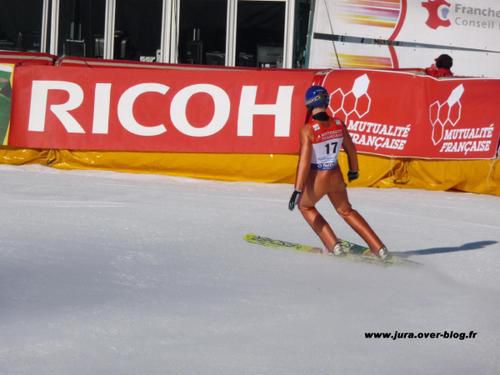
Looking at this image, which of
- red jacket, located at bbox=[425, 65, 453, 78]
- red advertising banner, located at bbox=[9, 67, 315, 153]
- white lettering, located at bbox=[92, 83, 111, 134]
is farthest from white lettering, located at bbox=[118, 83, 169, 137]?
red jacket, located at bbox=[425, 65, 453, 78]

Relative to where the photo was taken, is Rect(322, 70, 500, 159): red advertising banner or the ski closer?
the ski

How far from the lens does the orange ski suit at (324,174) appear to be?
29.6 feet

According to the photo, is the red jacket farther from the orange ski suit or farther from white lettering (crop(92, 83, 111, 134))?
the orange ski suit

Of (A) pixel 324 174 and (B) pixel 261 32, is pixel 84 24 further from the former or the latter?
(A) pixel 324 174

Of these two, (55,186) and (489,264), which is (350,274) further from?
(55,186)

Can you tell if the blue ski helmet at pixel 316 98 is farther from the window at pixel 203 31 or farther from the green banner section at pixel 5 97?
the window at pixel 203 31

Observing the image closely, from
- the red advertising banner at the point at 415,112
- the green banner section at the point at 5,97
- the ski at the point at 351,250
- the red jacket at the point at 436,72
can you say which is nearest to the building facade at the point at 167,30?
the red jacket at the point at 436,72

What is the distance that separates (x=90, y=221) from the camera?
10922mm

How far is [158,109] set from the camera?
14.7 m

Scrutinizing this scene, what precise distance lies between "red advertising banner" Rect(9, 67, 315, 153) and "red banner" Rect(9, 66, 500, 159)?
0.05ft

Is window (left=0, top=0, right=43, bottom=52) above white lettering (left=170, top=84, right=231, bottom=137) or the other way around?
above

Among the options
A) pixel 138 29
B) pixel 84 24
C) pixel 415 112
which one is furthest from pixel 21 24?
pixel 415 112

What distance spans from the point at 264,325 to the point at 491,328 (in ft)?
5.07

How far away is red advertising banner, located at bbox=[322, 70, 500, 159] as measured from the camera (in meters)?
14.2
